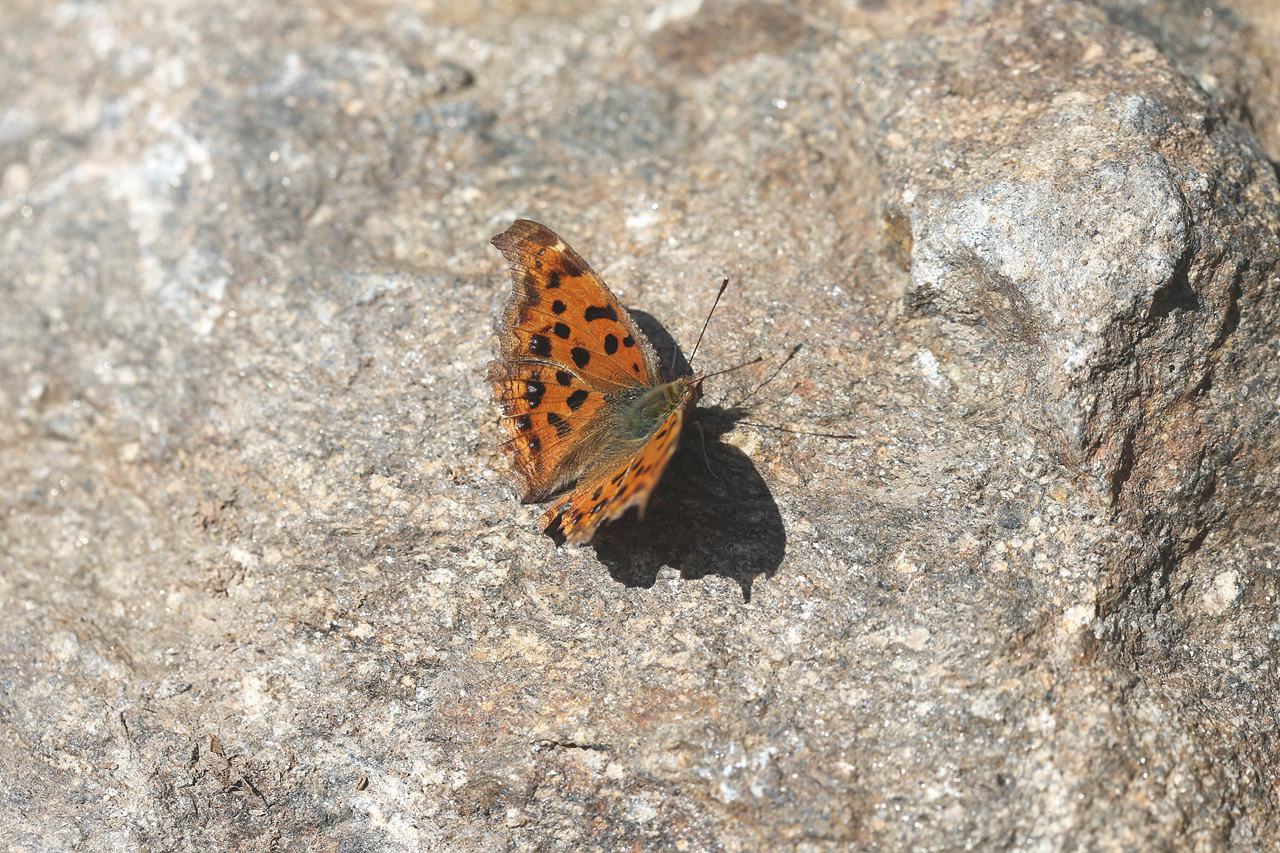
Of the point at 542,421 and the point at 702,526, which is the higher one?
the point at 542,421

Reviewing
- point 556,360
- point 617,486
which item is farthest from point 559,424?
point 617,486

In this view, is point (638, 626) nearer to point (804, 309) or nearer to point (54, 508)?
point (804, 309)

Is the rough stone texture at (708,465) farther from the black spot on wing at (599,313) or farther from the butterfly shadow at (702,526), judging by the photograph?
the black spot on wing at (599,313)

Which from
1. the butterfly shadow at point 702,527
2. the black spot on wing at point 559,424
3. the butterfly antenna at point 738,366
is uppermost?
the butterfly antenna at point 738,366

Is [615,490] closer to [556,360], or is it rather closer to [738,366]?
[556,360]

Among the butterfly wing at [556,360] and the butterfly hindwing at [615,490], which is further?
the butterfly wing at [556,360]

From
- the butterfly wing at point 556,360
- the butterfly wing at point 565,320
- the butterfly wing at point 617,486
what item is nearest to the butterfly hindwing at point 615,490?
the butterfly wing at point 617,486

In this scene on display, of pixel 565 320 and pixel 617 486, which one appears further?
pixel 565 320
